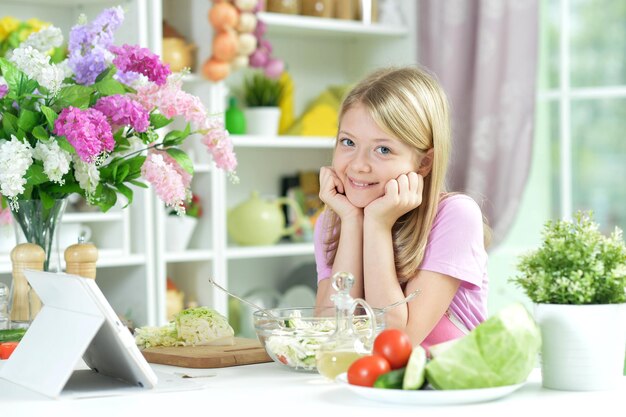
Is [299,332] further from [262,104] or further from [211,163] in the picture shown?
[262,104]

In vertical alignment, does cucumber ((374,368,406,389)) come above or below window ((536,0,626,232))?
below

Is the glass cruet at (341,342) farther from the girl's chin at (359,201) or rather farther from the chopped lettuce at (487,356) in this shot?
the girl's chin at (359,201)

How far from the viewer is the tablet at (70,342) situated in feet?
4.68

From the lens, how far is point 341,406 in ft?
4.37

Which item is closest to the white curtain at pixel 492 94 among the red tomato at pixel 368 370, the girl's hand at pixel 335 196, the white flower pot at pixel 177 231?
the white flower pot at pixel 177 231

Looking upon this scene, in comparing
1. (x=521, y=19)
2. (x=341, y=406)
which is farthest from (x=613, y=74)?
(x=341, y=406)

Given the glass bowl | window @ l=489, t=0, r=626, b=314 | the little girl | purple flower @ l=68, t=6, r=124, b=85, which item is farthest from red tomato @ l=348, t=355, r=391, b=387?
window @ l=489, t=0, r=626, b=314

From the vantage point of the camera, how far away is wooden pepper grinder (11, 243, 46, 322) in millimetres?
1946

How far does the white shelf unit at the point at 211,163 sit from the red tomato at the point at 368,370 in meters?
2.13

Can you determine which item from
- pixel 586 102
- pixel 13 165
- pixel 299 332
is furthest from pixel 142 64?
pixel 586 102

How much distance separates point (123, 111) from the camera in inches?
76.3

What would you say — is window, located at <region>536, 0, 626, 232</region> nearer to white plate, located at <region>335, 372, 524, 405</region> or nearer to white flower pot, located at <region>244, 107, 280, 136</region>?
white flower pot, located at <region>244, 107, 280, 136</region>

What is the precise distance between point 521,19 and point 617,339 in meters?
2.63

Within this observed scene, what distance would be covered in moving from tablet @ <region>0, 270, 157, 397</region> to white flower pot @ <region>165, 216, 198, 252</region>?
2.13 meters
